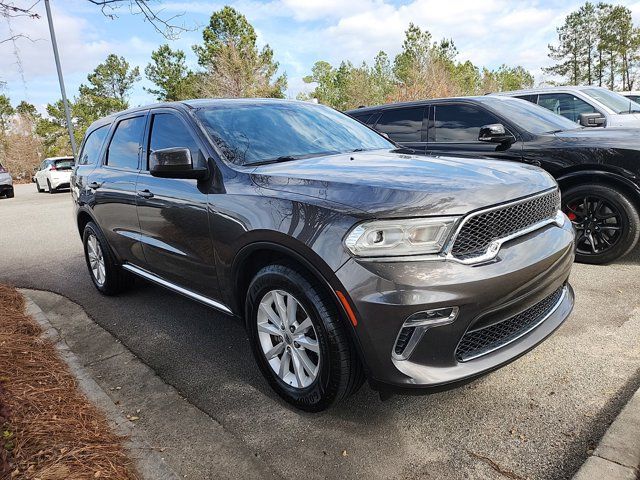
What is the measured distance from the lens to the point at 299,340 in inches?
98.7

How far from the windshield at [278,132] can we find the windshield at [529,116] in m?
2.09

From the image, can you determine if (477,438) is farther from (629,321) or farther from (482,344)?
(629,321)

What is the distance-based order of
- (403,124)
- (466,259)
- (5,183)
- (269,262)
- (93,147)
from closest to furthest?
(466,259) < (269,262) < (93,147) < (403,124) < (5,183)

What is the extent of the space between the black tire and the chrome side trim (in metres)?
0.32

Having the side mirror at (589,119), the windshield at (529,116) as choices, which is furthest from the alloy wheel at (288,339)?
the side mirror at (589,119)

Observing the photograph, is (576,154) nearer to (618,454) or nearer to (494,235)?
(494,235)

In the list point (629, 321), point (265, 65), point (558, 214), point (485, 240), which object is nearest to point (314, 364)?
point (485, 240)

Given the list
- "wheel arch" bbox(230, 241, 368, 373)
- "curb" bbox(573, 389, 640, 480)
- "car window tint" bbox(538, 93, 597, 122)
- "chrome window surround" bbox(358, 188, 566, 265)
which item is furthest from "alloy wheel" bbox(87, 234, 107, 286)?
"car window tint" bbox(538, 93, 597, 122)

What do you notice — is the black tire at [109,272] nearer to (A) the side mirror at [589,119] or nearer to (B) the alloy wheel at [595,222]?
(B) the alloy wheel at [595,222]

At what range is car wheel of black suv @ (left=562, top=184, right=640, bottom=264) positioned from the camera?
4412mm

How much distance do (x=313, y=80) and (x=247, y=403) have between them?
6318 centimetres

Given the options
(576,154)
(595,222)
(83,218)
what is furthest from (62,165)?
(595,222)

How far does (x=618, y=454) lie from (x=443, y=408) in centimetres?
83

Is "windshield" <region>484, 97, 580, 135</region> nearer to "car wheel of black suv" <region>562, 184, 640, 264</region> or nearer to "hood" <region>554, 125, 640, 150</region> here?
"hood" <region>554, 125, 640, 150</region>
